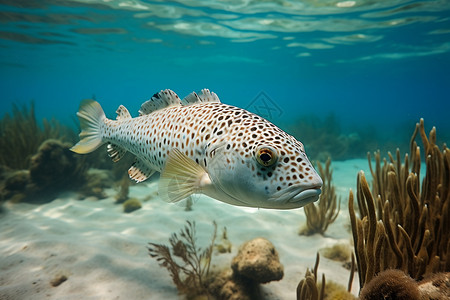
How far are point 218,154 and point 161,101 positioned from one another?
168 cm

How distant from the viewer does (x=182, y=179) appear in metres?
2.60

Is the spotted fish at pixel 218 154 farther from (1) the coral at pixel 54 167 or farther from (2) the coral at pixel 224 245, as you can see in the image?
(1) the coral at pixel 54 167

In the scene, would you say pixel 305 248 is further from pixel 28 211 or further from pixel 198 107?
pixel 28 211

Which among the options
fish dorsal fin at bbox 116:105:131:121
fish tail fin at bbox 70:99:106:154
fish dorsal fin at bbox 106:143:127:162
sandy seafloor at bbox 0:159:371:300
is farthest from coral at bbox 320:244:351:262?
fish tail fin at bbox 70:99:106:154

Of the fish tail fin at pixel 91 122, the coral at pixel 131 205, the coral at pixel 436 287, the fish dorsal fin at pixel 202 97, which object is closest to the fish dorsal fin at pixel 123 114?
the fish tail fin at pixel 91 122

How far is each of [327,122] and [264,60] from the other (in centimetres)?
1720

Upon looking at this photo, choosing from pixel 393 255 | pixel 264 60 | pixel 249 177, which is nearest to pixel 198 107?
pixel 249 177

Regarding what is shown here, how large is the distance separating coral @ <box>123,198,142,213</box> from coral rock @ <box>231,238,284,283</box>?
16.4 feet

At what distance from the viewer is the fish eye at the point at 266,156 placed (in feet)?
7.20

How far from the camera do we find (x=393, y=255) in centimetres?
266

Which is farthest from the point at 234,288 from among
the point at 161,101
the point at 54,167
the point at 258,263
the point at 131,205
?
the point at 54,167

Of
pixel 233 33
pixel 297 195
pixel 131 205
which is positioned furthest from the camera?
pixel 233 33

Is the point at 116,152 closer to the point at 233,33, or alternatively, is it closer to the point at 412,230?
the point at 412,230

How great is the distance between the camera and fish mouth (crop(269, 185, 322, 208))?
2.04 meters
